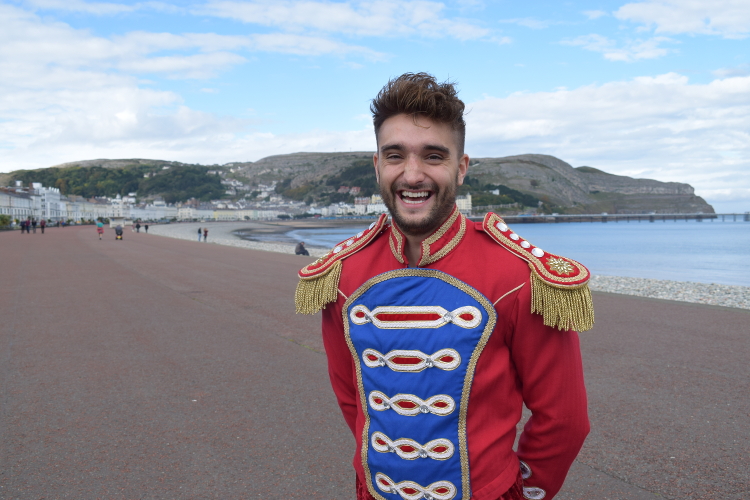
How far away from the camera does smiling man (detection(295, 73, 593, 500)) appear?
159 centimetres

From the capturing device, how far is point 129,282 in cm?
1420

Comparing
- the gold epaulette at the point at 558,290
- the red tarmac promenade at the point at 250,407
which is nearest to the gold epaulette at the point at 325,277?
the gold epaulette at the point at 558,290

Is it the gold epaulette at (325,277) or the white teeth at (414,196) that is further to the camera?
the gold epaulette at (325,277)

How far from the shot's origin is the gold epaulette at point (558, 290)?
1.53 metres

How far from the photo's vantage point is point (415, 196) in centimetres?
166

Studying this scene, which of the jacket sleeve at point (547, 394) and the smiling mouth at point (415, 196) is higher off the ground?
the smiling mouth at point (415, 196)

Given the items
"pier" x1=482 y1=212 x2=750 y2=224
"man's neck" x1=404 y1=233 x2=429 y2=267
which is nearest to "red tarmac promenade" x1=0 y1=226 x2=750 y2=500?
"man's neck" x1=404 y1=233 x2=429 y2=267

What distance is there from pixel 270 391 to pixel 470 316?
14.1 feet

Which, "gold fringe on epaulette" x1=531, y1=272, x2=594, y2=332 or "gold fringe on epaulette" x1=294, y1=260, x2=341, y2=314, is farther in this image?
"gold fringe on epaulette" x1=294, y1=260, x2=341, y2=314

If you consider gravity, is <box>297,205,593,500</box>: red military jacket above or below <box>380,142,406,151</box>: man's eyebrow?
below

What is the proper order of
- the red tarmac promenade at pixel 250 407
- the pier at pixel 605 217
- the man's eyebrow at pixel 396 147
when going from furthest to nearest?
the pier at pixel 605 217
the red tarmac promenade at pixel 250 407
the man's eyebrow at pixel 396 147

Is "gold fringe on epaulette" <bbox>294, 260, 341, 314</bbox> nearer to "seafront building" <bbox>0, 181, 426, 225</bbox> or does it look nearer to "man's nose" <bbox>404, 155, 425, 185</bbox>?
"man's nose" <bbox>404, 155, 425, 185</bbox>

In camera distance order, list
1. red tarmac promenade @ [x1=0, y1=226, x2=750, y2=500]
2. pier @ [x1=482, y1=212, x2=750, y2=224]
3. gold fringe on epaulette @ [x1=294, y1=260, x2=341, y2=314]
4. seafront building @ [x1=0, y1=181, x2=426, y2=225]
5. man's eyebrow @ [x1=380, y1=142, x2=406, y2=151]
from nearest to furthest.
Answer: man's eyebrow @ [x1=380, y1=142, x2=406, y2=151] < gold fringe on epaulette @ [x1=294, y1=260, x2=341, y2=314] < red tarmac promenade @ [x1=0, y1=226, x2=750, y2=500] < seafront building @ [x1=0, y1=181, x2=426, y2=225] < pier @ [x1=482, y1=212, x2=750, y2=224]

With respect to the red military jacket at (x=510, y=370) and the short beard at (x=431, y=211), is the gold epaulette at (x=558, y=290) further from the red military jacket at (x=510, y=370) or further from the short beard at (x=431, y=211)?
the short beard at (x=431, y=211)
